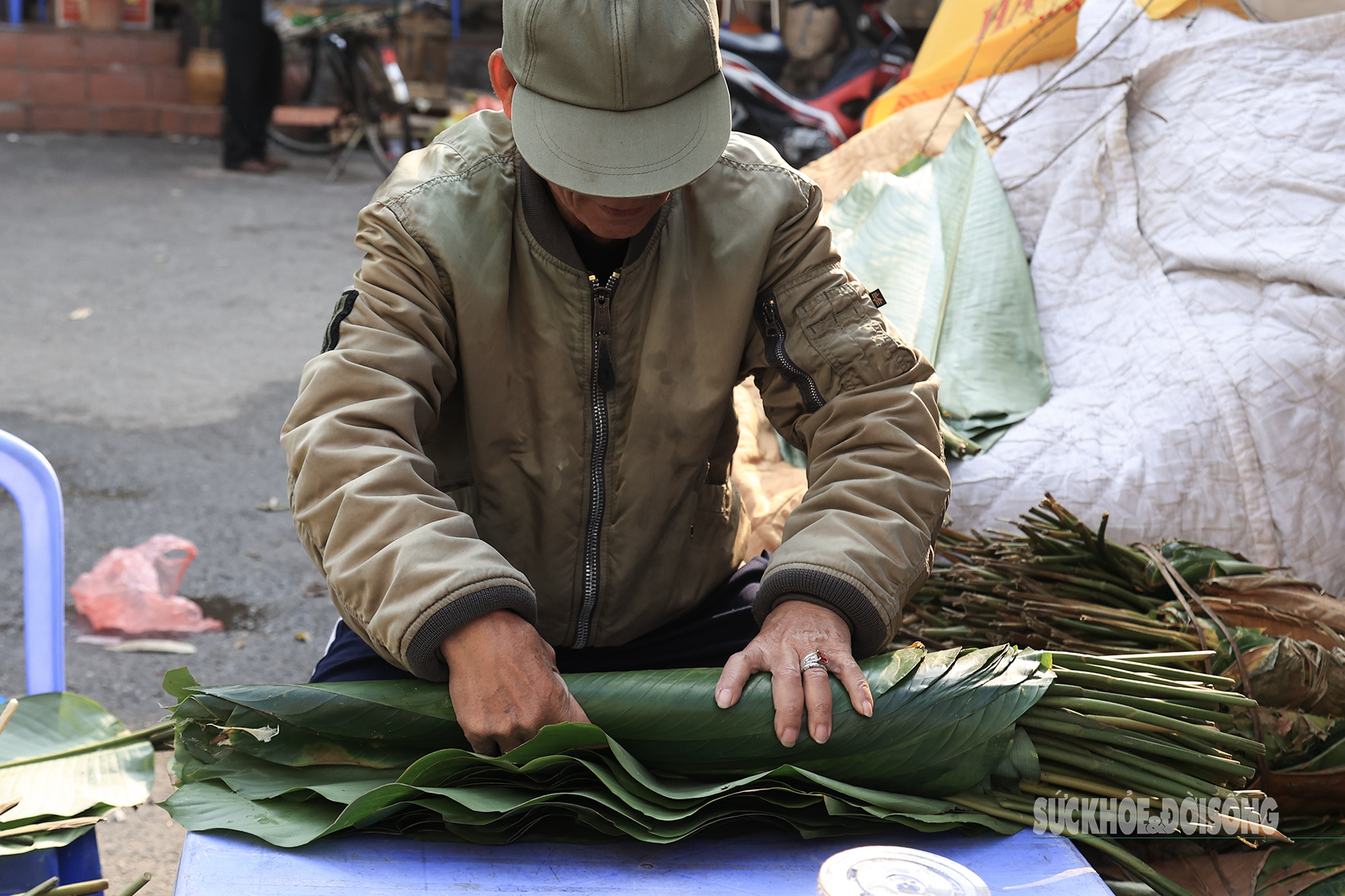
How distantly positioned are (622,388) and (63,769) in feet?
3.11

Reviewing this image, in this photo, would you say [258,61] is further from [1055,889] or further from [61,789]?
[1055,889]

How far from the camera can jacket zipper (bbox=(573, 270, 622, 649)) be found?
5.39 ft

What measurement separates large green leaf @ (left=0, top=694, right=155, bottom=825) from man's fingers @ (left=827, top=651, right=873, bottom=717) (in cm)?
95

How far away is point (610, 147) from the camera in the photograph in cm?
145

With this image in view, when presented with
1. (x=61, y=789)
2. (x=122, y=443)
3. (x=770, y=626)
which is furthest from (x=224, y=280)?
(x=770, y=626)

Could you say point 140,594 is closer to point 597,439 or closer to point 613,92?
point 597,439

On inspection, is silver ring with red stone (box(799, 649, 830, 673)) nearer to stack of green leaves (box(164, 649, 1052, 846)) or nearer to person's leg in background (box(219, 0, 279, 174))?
stack of green leaves (box(164, 649, 1052, 846))

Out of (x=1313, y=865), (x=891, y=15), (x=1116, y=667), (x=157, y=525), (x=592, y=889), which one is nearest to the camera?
(x=592, y=889)

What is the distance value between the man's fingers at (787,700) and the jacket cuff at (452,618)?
304 mm

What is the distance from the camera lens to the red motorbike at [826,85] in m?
6.92

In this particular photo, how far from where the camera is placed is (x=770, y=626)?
4.78 ft

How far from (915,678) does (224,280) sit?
5287mm

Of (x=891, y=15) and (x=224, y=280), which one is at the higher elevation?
(x=891, y=15)

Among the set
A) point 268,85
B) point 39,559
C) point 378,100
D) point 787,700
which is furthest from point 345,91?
point 787,700
